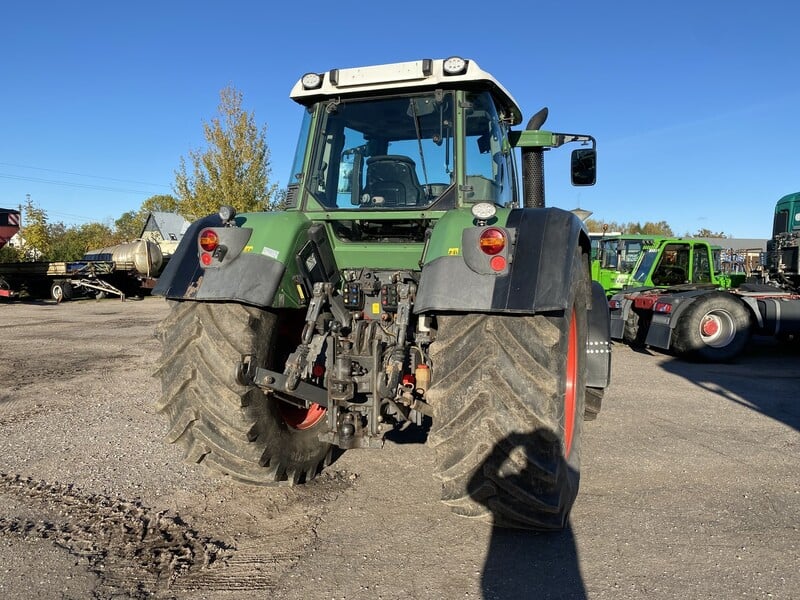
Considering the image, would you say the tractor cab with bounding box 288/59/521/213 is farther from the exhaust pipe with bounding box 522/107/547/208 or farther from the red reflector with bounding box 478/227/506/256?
the red reflector with bounding box 478/227/506/256

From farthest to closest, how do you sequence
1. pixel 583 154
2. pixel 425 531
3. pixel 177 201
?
pixel 177 201, pixel 583 154, pixel 425 531

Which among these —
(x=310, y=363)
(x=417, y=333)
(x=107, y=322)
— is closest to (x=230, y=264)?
(x=310, y=363)

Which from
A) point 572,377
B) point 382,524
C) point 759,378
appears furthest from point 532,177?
point 759,378

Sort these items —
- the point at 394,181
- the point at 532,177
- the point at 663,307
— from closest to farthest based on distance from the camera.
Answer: the point at 394,181
the point at 532,177
the point at 663,307

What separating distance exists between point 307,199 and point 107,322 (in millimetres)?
13879

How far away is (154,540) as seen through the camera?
11.2 feet

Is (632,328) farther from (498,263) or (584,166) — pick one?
(498,263)

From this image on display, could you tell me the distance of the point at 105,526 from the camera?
3.58 metres

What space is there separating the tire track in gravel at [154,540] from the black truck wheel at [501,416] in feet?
3.23

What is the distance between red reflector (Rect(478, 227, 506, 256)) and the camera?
10.4 ft

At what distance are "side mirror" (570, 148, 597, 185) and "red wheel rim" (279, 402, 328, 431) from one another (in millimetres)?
3114

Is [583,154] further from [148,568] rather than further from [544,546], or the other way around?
[148,568]

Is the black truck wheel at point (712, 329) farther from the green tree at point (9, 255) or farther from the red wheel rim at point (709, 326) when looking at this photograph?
the green tree at point (9, 255)

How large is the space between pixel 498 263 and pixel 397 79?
1.62 metres
